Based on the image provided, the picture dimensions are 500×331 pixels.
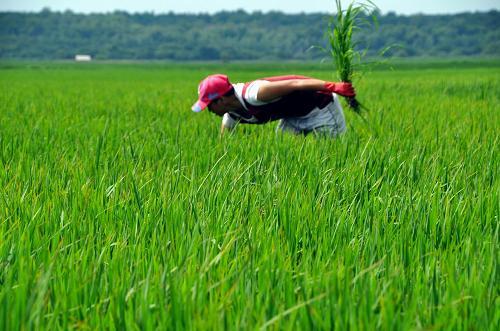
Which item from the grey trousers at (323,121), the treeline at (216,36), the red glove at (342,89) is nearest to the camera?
the red glove at (342,89)

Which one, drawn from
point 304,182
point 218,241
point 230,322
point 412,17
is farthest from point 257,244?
point 412,17

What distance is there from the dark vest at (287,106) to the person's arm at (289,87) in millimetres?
130

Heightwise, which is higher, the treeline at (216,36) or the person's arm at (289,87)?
the person's arm at (289,87)

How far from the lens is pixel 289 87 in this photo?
392 cm

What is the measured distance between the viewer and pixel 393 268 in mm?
1435

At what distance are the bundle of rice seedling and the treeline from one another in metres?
131

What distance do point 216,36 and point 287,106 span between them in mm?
167610

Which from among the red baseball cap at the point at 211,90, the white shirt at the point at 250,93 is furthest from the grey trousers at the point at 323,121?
the red baseball cap at the point at 211,90

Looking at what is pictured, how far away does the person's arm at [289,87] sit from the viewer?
12.7ft

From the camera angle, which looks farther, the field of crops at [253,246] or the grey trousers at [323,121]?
the grey trousers at [323,121]

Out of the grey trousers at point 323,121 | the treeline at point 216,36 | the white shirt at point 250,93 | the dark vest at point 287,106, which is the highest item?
the white shirt at point 250,93

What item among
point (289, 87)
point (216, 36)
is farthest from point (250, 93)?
point (216, 36)

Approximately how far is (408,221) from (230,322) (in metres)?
1.01

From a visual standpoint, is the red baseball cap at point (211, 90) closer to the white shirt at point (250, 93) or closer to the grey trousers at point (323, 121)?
the white shirt at point (250, 93)
